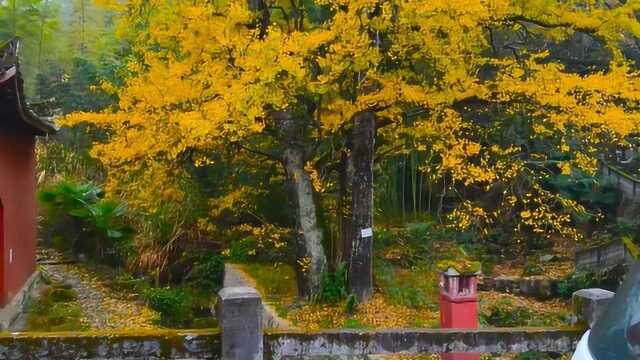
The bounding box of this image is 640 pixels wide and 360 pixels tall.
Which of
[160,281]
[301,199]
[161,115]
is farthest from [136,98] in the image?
[160,281]

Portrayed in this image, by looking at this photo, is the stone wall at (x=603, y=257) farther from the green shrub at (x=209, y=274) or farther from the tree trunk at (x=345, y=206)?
the green shrub at (x=209, y=274)

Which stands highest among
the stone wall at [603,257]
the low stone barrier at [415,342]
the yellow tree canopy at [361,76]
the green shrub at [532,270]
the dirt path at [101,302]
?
the yellow tree canopy at [361,76]

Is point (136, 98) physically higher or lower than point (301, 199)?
higher

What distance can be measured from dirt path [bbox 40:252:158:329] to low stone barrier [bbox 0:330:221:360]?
6.96 meters

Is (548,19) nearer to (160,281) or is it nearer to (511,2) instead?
(511,2)

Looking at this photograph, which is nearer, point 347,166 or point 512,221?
point 347,166

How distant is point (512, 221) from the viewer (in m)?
17.4

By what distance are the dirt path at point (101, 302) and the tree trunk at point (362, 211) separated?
3.48 metres

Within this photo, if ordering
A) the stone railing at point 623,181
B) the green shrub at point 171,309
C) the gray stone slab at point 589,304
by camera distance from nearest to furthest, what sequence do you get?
the gray stone slab at point 589,304
the green shrub at point 171,309
the stone railing at point 623,181

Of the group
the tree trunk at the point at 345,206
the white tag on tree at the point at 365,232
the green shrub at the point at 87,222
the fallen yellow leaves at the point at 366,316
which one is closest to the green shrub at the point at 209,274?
the green shrub at the point at 87,222

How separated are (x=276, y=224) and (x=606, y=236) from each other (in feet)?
25.0

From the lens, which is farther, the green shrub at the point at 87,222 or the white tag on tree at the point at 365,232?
the green shrub at the point at 87,222

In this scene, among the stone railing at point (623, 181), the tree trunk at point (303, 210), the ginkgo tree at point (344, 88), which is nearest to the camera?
the ginkgo tree at point (344, 88)

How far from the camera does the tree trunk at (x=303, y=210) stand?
10.4 metres
